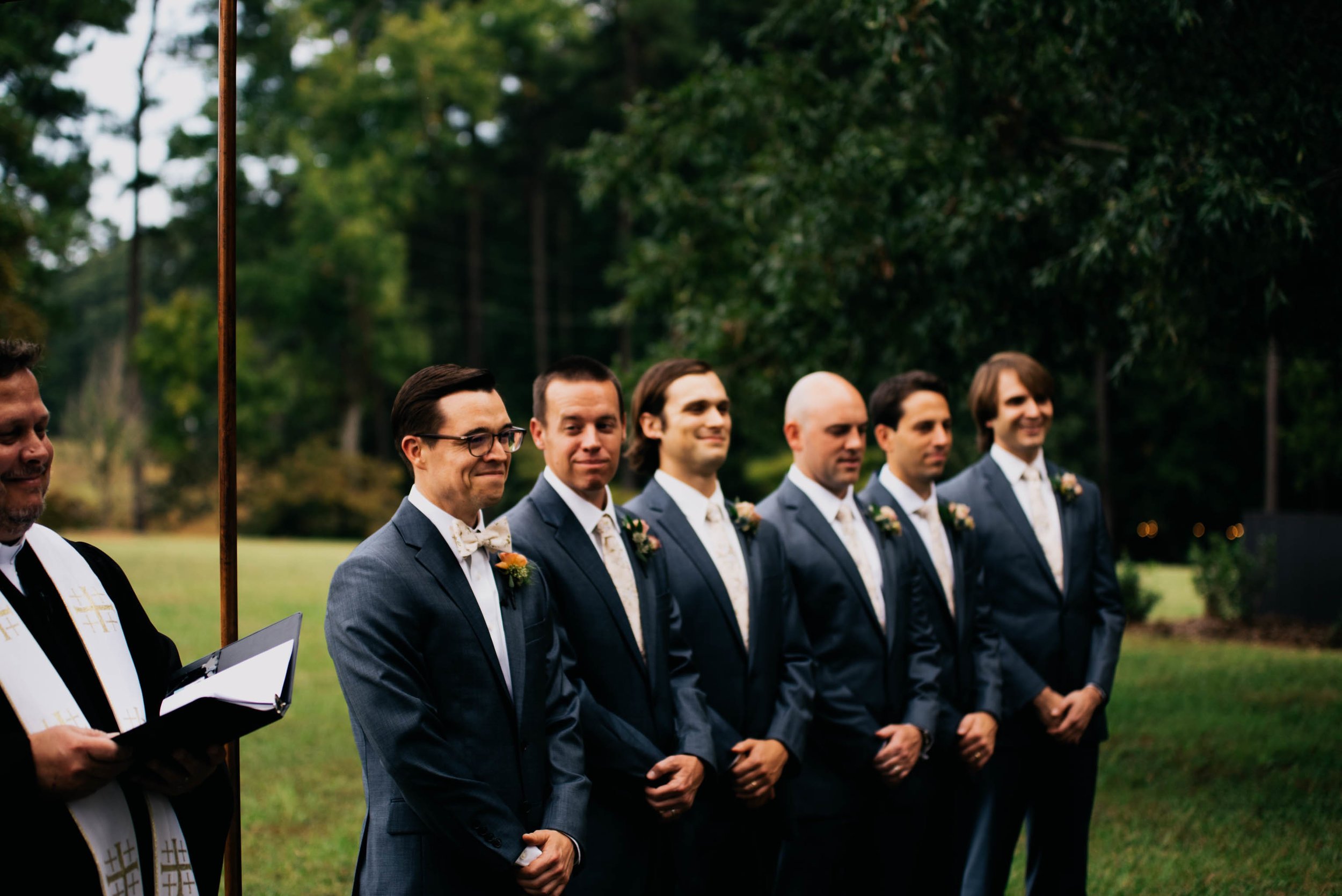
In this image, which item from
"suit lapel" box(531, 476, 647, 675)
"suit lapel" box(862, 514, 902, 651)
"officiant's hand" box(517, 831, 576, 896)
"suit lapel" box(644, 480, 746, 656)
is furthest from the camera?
"suit lapel" box(862, 514, 902, 651)

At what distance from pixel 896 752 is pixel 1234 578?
1326 centimetres

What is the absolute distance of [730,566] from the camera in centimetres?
409

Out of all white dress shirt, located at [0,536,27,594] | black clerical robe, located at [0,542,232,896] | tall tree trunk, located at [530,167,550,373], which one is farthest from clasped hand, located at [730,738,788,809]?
tall tree trunk, located at [530,167,550,373]

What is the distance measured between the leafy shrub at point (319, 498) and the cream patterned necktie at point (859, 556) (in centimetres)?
2884

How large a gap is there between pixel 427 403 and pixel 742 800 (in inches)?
67.6

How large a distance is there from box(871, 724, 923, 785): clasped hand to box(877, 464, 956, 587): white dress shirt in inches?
29.1

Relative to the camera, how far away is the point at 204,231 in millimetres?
34438

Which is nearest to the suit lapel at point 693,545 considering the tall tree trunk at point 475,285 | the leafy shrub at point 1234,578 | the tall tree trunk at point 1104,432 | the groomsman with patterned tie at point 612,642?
the groomsman with patterned tie at point 612,642

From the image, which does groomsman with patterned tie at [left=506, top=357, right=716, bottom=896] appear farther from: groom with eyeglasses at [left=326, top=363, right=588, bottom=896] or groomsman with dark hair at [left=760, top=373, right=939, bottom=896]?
groomsman with dark hair at [left=760, top=373, right=939, bottom=896]

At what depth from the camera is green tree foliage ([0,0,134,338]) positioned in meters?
20.3

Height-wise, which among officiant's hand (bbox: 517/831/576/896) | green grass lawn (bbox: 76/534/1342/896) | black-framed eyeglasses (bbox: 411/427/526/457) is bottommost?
green grass lawn (bbox: 76/534/1342/896)

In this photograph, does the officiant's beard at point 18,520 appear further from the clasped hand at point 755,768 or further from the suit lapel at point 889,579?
the suit lapel at point 889,579

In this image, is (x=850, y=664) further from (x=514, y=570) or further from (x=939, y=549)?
(x=514, y=570)

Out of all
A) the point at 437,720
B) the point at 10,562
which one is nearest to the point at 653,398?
the point at 437,720
